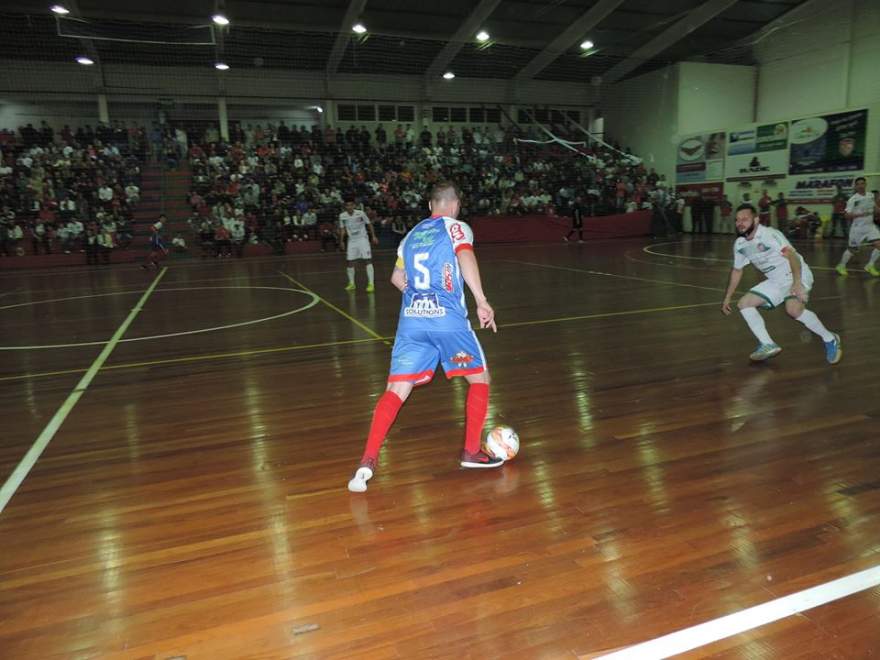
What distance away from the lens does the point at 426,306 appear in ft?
11.5

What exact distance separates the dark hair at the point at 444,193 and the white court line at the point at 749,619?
2.43 meters

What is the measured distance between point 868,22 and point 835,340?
76.0ft

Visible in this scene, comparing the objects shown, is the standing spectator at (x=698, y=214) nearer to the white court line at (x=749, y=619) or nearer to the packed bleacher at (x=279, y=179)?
the packed bleacher at (x=279, y=179)

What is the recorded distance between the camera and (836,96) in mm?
23328

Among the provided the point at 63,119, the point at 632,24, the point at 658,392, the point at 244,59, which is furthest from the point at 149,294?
the point at 632,24

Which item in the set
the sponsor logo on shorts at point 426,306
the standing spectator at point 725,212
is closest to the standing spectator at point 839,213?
the standing spectator at point 725,212

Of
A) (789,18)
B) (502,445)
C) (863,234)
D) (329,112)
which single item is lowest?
(502,445)

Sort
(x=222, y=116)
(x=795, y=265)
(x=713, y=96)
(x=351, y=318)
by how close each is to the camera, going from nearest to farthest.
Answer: (x=795, y=265) < (x=351, y=318) < (x=222, y=116) < (x=713, y=96)

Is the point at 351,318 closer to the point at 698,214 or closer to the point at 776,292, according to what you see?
the point at 776,292

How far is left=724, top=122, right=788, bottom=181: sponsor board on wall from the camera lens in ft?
79.1

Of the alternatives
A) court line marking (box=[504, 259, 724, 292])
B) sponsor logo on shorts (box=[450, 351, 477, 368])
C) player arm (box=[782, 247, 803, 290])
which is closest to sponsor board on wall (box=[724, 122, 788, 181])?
court line marking (box=[504, 259, 724, 292])

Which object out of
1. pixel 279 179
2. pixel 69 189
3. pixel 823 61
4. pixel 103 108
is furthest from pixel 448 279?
pixel 103 108

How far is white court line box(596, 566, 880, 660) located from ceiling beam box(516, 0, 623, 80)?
24.2 meters

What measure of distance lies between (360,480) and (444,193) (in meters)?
1.74
